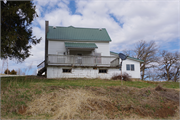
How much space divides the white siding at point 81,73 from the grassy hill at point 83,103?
7205 mm

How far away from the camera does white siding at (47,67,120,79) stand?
15.7 metres

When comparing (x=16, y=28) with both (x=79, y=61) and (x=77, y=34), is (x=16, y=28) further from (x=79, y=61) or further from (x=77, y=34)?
A: (x=77, y=34)

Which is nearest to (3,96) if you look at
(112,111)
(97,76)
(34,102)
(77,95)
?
(34,102)

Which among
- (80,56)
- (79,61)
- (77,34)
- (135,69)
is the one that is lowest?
(135,69)

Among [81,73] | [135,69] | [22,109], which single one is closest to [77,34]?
[81,73]

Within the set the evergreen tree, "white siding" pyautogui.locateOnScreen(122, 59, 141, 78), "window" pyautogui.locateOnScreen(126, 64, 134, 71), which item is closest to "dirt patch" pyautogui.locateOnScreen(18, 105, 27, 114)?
the evergreen tree

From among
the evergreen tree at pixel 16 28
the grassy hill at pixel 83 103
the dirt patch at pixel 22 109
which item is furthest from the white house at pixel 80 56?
the dirt patch at pixel 22 109

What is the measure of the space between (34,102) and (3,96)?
5.35 feet

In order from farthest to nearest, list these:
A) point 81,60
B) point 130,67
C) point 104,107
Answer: point 130,67 → point 81,60 → point 104,107

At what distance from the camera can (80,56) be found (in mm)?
16484

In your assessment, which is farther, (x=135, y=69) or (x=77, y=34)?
(x=77, y=34)

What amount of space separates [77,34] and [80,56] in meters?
5.34

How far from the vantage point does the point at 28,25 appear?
42.9ft

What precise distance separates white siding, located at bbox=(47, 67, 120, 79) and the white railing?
0.64 m
